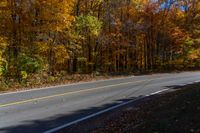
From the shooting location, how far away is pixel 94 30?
30000 millimetres

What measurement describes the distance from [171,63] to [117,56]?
6.78 metres

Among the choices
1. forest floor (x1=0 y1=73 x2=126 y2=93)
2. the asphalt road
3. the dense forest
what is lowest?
the asphalt road

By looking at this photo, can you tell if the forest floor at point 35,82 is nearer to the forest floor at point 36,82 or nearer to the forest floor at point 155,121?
the forest floor at point 36,82

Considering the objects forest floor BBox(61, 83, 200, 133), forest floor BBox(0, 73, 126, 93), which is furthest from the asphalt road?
forest floor BBox(0, 73, 126, 93)

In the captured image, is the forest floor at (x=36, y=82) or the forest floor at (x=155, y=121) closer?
the forest floor at (x=155, y=121)

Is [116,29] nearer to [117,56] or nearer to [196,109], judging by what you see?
[117,56]

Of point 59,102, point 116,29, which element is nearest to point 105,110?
point 59,102

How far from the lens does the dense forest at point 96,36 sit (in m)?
24.7

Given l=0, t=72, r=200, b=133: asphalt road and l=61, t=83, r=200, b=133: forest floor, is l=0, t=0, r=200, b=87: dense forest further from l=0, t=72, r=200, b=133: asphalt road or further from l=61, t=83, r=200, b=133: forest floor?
l=61, t=83, r=200, b=133: forest floor

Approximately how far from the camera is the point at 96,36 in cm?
3316

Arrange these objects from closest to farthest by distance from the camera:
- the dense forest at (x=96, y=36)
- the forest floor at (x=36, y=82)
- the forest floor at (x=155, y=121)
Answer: the forest floor at (x=155, y=121), the forest floor at (x=36, y=82), the dense forest at (x=96, y=36)

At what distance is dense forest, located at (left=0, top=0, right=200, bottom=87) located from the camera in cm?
Answer: 2472

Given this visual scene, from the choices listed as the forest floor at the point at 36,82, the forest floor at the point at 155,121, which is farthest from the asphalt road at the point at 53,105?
the forest floor at the point at 36,82

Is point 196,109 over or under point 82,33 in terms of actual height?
under
